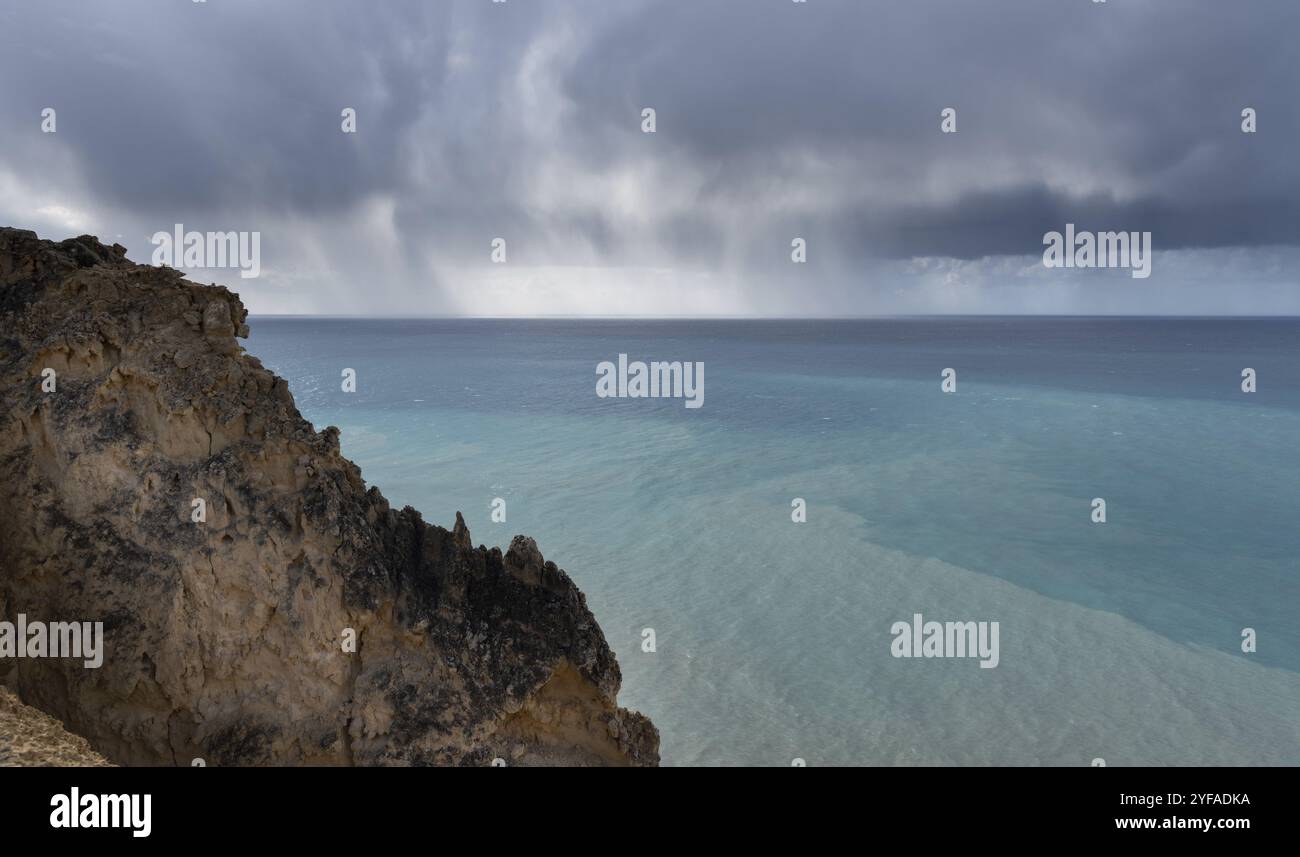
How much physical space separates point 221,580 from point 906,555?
889 inches

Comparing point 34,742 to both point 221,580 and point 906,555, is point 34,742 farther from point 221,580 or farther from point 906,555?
point 906,555

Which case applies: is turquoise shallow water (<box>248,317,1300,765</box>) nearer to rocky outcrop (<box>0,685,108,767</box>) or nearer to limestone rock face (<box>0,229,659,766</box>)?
limestone rock face (<box>0,229,659,766</box>)

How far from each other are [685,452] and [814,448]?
7.67 m

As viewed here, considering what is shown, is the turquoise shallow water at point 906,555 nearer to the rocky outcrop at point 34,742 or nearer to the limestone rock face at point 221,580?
the limestone rock face at point 221,580

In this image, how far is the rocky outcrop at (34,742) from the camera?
20.1 feet

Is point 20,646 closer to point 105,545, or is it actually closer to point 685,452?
point 105,545

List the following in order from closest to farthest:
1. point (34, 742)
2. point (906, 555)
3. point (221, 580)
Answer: point (34, 742), point (221, 580), point (906, 555)

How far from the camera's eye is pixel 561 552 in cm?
2683

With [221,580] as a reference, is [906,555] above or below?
below

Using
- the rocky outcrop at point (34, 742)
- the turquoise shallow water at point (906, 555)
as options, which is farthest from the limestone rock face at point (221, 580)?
the turquoise shallow water at point (906, 555)

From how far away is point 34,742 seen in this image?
6.38 metres

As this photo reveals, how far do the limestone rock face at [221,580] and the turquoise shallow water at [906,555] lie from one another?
7956 mm

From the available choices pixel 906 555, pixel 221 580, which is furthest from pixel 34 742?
pixel 906 555

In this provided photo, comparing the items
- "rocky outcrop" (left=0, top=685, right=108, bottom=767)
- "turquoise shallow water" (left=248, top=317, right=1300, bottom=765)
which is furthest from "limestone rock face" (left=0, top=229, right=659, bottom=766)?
"turquoise shallow water" (left=248, top=317, right=1300, bottom=765)
